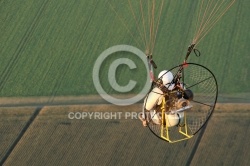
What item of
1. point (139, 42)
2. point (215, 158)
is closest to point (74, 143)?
point (215, 158)

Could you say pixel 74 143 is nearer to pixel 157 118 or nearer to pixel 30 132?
pixel 30 132

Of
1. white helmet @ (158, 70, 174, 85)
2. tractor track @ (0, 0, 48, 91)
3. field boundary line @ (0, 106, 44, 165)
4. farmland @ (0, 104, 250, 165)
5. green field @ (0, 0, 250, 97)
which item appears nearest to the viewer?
white helmet @ (158, 70, 174, 85)

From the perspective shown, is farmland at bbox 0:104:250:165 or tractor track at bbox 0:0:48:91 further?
tractor track at bbox 0:0:48:91

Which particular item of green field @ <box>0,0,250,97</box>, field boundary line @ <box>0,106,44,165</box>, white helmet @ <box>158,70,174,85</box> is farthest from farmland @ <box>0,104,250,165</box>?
white helmet @ <box>158,70,174,85</box>
